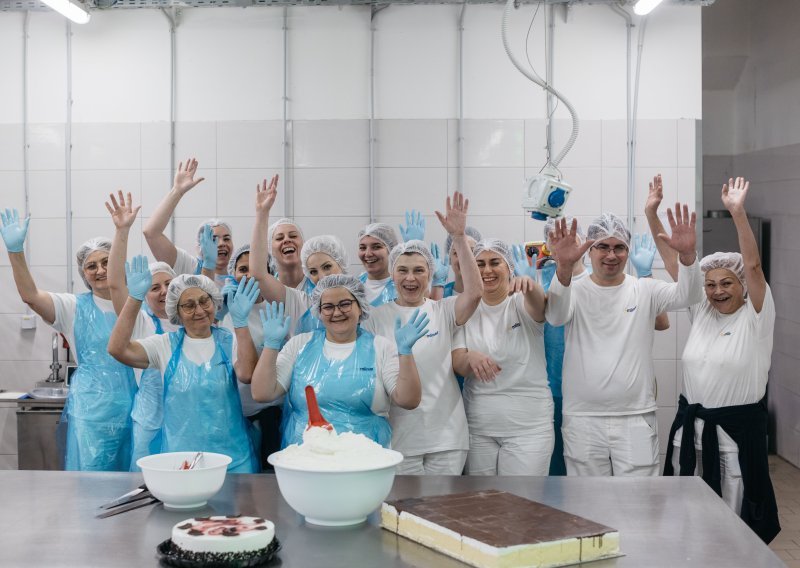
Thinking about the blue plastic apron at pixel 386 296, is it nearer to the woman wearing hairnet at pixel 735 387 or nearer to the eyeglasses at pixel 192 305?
the eyeglasses at pixel 192 305

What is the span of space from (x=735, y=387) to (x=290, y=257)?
6.69 ft

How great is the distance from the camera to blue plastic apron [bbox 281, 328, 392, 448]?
280cm

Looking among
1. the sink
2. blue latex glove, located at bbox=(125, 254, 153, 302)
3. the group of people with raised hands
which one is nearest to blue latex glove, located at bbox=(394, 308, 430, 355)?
the group of people with raised hands

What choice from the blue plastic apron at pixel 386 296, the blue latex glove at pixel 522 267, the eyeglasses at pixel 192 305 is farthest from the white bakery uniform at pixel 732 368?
the eyeglasses at pixel 192 305

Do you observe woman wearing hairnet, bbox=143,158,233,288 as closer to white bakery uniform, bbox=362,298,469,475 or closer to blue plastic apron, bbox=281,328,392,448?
white bakery uniform, bbox=362,298,469,475

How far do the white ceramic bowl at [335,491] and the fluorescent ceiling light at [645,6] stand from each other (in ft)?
10.9

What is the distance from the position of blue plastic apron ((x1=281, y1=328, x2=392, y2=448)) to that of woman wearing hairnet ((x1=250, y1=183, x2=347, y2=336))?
426 millimetres

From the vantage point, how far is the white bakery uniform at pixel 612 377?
11.3ft

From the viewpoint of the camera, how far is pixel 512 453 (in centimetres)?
340

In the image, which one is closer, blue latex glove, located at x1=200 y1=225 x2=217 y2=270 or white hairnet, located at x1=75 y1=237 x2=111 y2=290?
white hairnet, located at x1=75 y1=237 x2=111 y2=290

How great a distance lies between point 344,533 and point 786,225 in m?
5.07

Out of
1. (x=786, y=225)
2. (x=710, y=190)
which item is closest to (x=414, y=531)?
(x=786, y=225)

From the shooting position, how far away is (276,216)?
4.96 meters

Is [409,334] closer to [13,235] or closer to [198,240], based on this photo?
[198,240]
